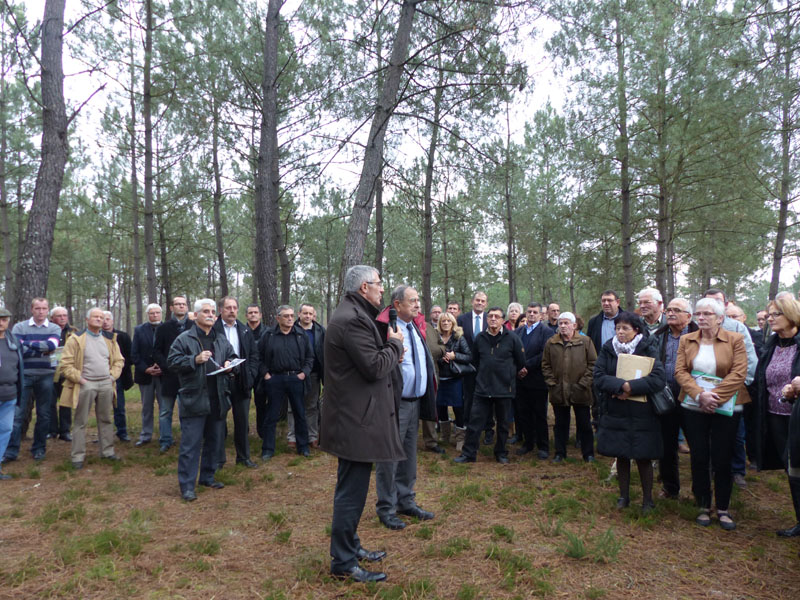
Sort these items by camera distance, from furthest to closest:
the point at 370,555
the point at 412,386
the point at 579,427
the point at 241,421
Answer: the point at 579,427 → the point at 241,421 → the point at 412,386 → the point at 370,555

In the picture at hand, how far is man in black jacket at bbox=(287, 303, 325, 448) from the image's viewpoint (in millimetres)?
6727

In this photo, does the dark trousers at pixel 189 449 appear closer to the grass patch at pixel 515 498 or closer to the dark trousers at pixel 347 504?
the dark trousers at pixel 347 504

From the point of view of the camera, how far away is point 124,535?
3879 mm

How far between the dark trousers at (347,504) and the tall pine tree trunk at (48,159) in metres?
6.08

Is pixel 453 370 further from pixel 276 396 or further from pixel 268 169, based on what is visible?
pixel 268 169

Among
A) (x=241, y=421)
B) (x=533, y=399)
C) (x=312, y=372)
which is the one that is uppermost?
(x=312, y=372)

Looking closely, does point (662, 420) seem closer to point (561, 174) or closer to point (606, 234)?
point (561, 174)

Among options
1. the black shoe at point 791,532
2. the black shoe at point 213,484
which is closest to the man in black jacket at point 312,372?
the black shoe at point 213,484

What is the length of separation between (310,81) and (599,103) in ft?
19.4

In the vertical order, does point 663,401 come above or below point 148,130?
below

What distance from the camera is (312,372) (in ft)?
22.1

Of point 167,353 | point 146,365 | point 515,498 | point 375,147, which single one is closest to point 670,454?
point 515,498

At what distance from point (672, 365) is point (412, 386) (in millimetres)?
2483

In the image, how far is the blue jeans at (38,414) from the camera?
6230mm
